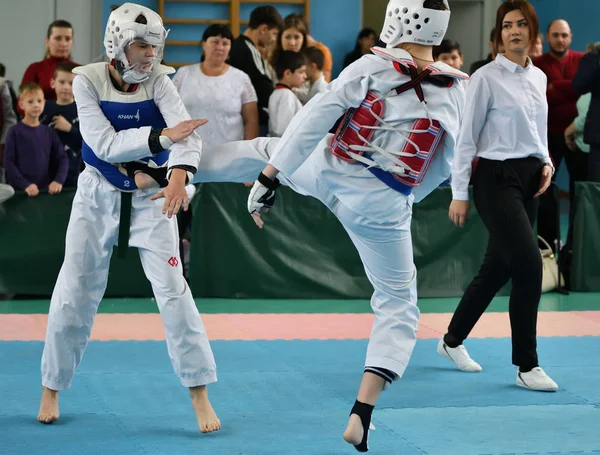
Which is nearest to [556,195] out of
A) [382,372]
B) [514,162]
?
[514,162]

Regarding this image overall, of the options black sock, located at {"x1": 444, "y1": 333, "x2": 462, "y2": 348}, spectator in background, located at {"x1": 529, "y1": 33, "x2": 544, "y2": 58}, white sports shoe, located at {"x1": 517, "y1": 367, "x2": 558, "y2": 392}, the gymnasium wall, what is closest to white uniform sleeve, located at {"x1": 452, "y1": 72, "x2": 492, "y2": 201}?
spectator in background, located at {"x1": 529, "y1": 33, "x2": 544, "y2": 58}

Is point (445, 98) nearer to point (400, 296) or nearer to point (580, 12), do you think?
point (400, 296)

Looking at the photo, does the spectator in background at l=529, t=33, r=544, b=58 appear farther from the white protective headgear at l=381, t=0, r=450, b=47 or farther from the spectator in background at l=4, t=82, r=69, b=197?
the spectator in background at l=4, t=82, r=69, b=197

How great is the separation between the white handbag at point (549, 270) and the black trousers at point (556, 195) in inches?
9.2

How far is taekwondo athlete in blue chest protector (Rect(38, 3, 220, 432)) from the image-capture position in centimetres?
398

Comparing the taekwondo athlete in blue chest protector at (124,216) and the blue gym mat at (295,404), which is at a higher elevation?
the taekwondo athlete in blue chest protector at (124,216)

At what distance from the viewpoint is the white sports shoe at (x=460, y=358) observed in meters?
5.36

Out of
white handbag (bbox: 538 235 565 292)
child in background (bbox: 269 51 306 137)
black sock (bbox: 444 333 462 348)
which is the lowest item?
white handbag (bbox: 538 235 565 292)

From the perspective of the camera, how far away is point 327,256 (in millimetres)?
7621

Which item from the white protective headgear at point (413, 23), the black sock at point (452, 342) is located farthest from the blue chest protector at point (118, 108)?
the black sock at point (452, 342)

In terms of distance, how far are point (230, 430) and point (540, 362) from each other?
Answer: 88.4 inches

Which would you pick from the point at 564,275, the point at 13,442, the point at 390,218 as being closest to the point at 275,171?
the point at 390,218

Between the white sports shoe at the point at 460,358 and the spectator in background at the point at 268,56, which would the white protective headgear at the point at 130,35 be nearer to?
the white sports shoe at the point at 460,358

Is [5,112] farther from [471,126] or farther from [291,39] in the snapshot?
[471,126]
